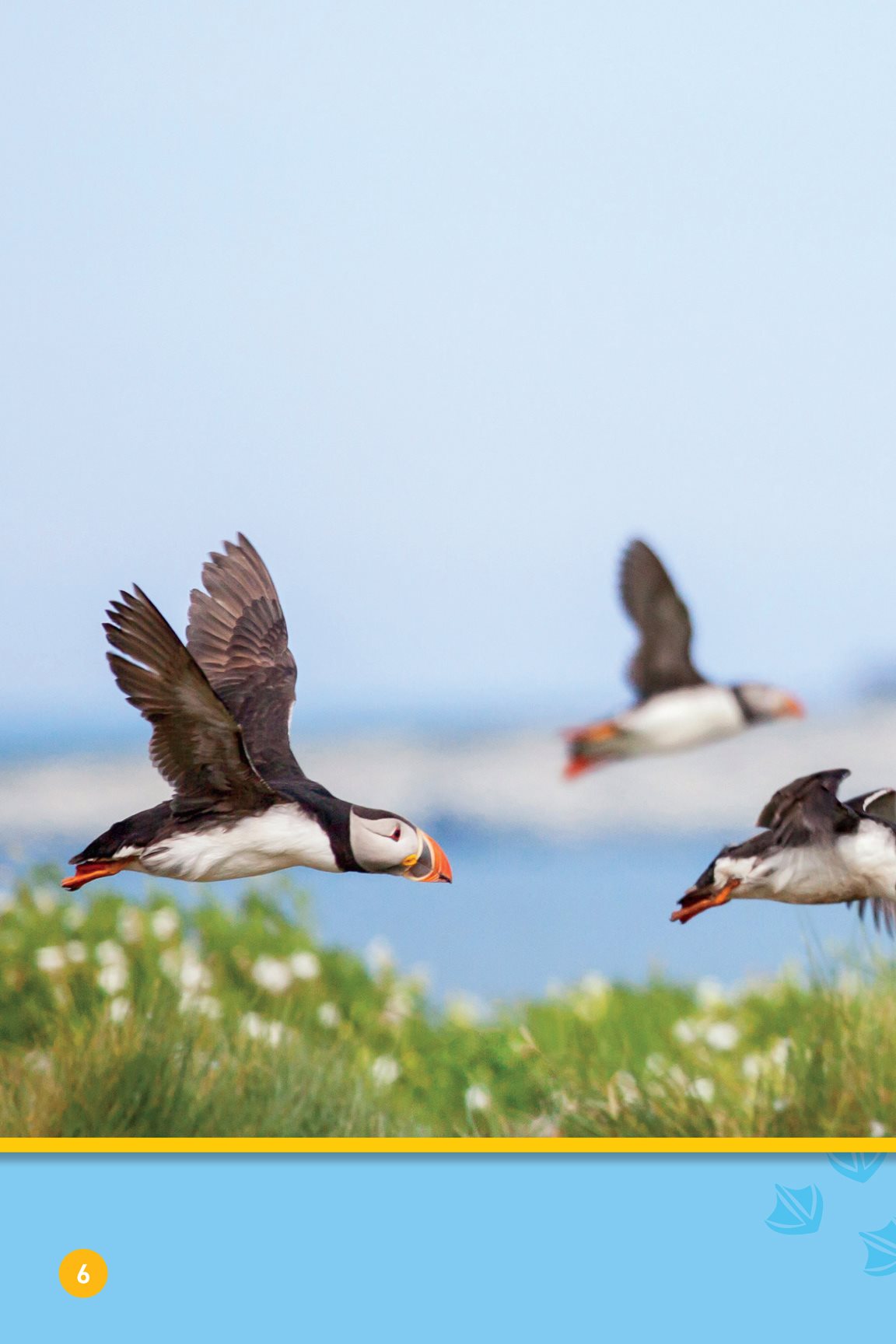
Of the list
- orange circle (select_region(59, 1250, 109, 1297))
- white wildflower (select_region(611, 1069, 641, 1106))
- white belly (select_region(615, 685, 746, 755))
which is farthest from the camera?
white belly (select_region(615, 685, 746, 755))

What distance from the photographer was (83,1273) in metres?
2.70

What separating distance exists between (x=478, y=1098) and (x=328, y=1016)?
1.15ft

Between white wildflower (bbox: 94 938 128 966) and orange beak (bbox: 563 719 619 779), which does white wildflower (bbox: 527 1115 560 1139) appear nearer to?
orange beak (bbox: 563 719 619 779)

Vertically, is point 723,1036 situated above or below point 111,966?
below

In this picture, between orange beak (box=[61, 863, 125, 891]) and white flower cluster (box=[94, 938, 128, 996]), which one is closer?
orange beak (box=[61, 863, 125, 891])

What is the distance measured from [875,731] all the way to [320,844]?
43.0 inches

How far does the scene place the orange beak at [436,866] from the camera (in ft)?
8.66

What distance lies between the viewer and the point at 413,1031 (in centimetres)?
313

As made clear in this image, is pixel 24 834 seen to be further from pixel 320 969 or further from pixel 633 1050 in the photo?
pixel 633 1050

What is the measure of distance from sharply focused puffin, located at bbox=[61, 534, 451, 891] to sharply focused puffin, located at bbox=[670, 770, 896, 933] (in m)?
0.43

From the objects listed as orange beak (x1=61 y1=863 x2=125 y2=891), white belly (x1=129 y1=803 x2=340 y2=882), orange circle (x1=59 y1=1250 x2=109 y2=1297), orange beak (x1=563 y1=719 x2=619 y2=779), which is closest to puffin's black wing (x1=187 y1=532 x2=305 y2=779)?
white belly (x1=129 y1=803 x2=340 y2=882)

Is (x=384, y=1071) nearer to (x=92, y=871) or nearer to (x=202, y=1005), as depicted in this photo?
(x=202, y=1005)

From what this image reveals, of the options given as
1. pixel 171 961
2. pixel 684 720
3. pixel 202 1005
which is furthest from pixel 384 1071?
pixel 684 720

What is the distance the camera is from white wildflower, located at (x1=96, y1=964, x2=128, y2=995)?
3146 millimetres
